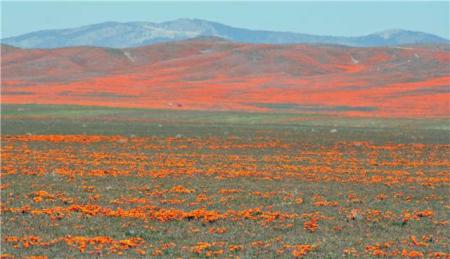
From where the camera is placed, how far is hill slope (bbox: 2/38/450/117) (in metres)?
88.1

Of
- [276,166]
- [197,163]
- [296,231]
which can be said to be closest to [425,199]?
[296,231]

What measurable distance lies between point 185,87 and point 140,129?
6363 cm

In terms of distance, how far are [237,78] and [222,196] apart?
358 ft

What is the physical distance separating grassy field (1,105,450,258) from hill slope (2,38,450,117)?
136ft

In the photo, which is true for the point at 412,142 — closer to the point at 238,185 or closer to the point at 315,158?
the point at 315,158

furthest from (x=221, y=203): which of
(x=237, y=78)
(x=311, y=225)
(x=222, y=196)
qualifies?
(x=237, y=78)

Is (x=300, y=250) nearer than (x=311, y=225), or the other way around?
(x=300, y=250)

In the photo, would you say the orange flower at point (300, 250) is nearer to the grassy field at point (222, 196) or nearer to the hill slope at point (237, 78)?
the grassy field at point (222, 196)

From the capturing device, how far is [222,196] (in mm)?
21734

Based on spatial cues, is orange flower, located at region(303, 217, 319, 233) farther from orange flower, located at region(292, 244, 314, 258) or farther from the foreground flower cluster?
orange flower, located at region(292, 244, 314, 258)

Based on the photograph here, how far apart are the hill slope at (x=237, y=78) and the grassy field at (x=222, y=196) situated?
136 feet

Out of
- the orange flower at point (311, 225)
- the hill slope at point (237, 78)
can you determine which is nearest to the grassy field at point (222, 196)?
A: the orange flower at point (311, 225)

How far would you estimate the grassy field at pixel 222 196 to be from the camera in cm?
1532

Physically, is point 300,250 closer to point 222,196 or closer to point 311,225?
point 311,225
